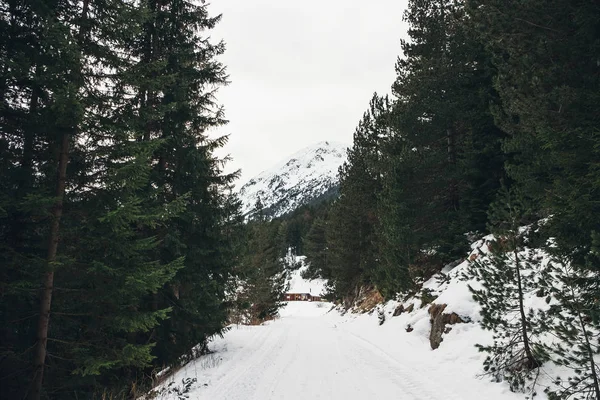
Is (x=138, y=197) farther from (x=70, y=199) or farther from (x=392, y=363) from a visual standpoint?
(x=392, y=363)

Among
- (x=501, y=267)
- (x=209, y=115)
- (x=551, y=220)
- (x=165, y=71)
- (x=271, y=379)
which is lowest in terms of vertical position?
(x=271, y=379)

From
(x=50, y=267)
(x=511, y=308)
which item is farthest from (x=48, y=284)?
(x=511, y=308)

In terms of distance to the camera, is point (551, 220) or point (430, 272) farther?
point (430, 272)

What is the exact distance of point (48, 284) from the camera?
6.65 m

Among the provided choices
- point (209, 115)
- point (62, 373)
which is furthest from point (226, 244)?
point (62, 373)

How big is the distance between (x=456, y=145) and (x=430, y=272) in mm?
7100

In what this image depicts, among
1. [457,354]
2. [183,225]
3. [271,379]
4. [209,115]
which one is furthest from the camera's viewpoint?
[209,115]

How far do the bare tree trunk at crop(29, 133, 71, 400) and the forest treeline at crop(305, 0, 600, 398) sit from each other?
8.64m

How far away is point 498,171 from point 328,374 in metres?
11.4

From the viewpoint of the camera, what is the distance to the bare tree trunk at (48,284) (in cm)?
638

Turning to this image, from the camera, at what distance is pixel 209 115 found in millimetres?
13070

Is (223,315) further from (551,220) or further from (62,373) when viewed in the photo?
(551,220)

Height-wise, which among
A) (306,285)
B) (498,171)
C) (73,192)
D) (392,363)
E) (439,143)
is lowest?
(306,285)

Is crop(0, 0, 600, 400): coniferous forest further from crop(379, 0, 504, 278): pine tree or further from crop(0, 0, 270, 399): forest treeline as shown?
crop(379, 0, 504, 278): pine tree
